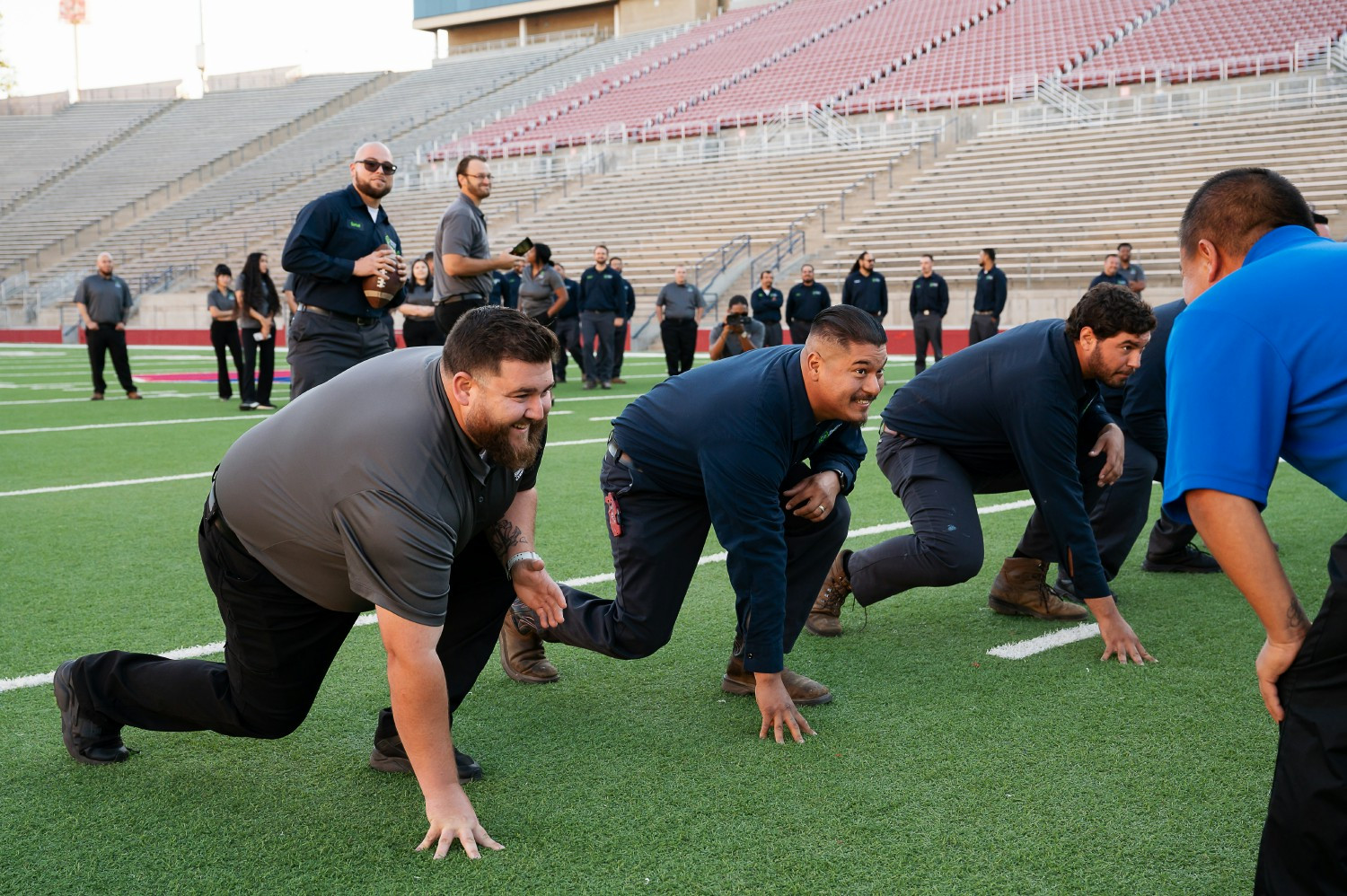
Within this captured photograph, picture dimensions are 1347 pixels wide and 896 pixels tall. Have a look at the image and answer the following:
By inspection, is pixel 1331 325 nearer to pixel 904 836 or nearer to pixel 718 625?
pixel 904 836

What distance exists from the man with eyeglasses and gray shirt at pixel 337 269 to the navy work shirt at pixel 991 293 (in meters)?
11.3

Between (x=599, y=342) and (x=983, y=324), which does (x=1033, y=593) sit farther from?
→ (x=983, y=324)

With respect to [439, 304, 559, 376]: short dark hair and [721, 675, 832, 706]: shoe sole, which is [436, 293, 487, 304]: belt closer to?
[721, 675, 832, 706]: shoe sole

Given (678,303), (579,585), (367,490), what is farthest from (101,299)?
(367,490)

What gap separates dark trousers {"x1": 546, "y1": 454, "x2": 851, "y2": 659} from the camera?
11.8 feet

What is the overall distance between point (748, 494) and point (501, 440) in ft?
2.99

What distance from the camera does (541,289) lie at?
44.9 feet

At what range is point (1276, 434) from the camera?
6.47 feet

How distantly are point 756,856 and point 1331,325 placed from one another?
1587mm

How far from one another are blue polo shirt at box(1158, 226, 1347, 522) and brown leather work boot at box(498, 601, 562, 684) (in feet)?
7.84

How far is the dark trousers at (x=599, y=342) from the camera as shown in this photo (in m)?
14.7

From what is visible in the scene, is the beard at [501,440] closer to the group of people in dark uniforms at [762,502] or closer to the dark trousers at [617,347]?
the group of people in dark uniforms at [762,502]

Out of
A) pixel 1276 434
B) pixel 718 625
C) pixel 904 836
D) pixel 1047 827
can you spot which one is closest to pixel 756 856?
pixel 904 836

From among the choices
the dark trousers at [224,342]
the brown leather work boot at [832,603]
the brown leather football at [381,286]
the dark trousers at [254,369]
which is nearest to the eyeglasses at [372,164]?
the brown leather football at [381,286]
